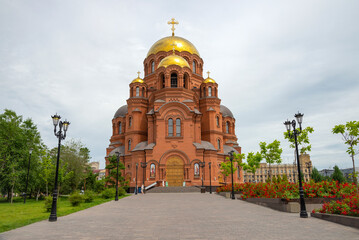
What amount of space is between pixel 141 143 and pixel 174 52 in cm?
1718

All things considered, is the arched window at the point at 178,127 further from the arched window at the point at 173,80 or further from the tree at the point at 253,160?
the tree at the point at 253,160

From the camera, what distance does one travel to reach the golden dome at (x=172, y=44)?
150ft

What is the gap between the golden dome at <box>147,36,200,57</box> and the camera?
45.6 m

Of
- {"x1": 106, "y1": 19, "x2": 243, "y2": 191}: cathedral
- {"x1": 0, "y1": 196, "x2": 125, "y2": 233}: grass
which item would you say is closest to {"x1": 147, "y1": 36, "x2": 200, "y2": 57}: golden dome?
{"x1": 106, "y1": 19, "x2": 243, "y2": 191}: cathedral

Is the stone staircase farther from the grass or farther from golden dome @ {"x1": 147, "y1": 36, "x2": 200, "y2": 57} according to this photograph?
golden dome @ {"x1": 147, "y1": 36, "x2": 200, "y2": 57}

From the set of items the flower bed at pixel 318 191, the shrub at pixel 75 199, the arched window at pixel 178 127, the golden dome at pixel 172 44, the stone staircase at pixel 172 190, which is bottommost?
the stone staircase at pixel 172 190

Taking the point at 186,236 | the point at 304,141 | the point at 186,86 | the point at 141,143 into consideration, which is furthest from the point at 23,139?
the point at 304,141

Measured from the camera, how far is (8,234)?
7.19 metres

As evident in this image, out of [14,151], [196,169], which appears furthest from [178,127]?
[14,151]

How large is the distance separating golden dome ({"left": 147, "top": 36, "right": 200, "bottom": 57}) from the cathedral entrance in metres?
20.8

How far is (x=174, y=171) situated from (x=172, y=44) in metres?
23.2

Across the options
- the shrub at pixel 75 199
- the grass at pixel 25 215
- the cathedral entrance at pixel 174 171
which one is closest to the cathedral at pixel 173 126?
the cathedral entrance at pixel 174 171

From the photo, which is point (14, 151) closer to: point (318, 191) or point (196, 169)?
point (196, 169)

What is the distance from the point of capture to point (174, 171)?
3409cm
